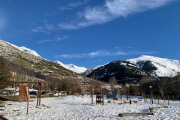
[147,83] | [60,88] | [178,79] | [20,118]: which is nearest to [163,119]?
[20,118]

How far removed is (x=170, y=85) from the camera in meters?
59.6

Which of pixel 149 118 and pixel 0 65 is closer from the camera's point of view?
pixel 149 118

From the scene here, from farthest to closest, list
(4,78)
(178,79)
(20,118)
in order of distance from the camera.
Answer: (178,79)
(4,78)
(20,118)

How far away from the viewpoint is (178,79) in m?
57.9

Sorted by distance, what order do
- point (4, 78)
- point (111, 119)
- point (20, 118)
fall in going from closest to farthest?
point (111, 119) → point (20, 118) → point (4, 78)

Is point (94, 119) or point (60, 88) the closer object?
point (94, 119)

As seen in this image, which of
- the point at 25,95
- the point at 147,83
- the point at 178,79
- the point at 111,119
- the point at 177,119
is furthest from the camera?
the point at 147,83

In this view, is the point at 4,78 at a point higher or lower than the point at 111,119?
higher

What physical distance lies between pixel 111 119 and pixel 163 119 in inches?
145

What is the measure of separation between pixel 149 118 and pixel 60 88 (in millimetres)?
59815

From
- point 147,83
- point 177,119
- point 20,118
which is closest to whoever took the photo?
point 177,119

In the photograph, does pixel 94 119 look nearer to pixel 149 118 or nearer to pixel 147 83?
pixel 149 118

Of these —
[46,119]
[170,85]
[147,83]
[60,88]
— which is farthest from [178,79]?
[46,119]

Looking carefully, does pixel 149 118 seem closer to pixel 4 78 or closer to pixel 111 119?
pixel 111 119
